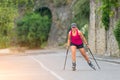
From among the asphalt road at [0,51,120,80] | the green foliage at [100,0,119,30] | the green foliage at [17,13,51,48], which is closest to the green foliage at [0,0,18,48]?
the green foliage at [17,13,51,48]

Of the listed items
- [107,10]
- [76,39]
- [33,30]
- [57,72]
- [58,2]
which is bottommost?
[57,72]

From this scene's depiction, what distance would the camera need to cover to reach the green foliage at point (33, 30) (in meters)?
75.5

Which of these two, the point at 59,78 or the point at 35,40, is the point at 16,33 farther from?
the point at 59,78

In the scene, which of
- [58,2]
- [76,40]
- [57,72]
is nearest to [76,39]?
[76,40]

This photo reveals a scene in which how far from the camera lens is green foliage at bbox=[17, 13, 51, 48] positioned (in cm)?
7550

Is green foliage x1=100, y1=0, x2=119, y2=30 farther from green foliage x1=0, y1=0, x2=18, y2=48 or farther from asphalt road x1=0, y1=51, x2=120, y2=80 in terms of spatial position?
green foliage x1=0, y1=0, x2=18, y2=48

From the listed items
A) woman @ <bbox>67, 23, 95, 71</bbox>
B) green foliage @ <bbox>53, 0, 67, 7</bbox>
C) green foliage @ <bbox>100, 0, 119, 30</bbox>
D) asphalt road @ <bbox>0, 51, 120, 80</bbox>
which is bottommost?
asphalt road @ <bbox>0, 51, 120, 80</bbox>

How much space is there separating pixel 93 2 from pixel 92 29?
2.31 meters

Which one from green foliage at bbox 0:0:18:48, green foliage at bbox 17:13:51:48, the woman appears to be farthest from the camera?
green foliage at bbox 17:13:51:48

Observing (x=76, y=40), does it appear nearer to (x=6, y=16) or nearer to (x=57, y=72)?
(x=57, y=72)

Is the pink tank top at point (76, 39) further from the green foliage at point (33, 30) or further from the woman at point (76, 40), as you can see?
the green foliage at point (33, 30)

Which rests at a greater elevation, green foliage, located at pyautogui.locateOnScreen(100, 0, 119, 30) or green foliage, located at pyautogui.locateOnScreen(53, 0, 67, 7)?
green foliage, located at pyautogui.locateOnScreen(53, 0, 67, 7)

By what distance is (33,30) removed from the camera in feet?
248

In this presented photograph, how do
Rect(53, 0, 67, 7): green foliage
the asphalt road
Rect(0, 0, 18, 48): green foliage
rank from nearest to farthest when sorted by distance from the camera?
the asphalt road → Rect(0, 0, 18, 48): green foliage → Rect(53, 0, 67, 7): green foliage
